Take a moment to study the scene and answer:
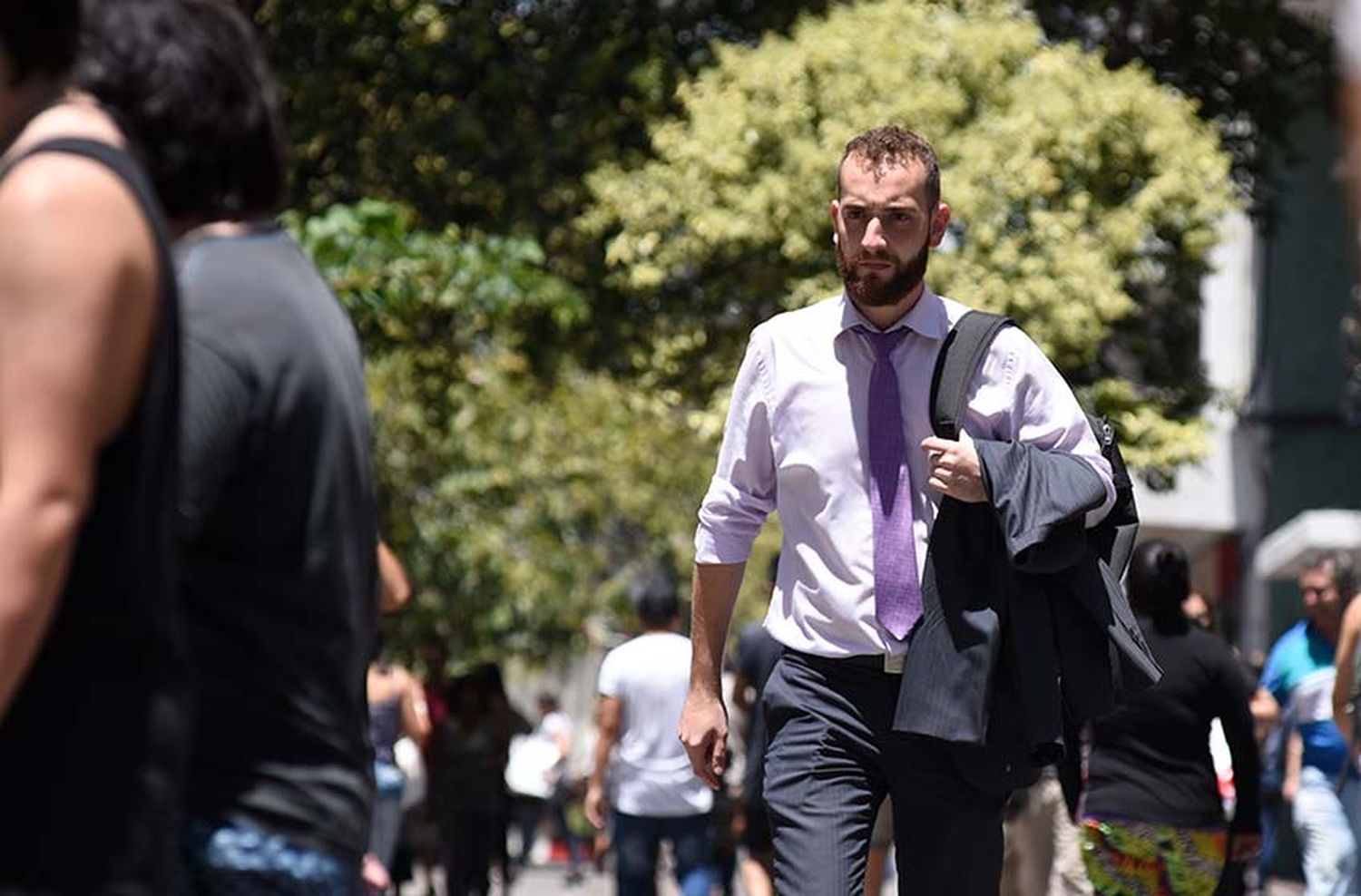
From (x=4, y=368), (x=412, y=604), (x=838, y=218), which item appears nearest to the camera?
(x=4, y=368)

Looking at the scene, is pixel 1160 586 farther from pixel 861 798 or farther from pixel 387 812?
pixel 387 812

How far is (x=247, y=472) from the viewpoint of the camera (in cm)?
324

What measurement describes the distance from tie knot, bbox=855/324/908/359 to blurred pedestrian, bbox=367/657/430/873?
646 centimetres

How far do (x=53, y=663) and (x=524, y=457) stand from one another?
132 ft

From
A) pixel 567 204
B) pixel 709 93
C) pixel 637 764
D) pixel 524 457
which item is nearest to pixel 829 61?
pixel 709 93

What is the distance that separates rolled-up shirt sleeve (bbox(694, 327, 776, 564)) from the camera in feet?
20.8

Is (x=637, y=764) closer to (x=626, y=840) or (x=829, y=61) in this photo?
(x=626, y=840)

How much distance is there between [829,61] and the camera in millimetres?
20969

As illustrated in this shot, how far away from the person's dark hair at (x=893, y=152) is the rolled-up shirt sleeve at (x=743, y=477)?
0.42 m

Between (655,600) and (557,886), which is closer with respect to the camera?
(655,600)

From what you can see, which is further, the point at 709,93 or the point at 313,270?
the point at 709,93

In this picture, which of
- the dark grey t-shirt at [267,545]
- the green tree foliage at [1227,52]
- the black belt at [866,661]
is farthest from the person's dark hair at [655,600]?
the green tree foliage at [1227,52]

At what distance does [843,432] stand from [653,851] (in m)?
6.67

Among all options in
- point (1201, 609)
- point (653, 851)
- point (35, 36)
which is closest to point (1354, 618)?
point (1201, 609)
